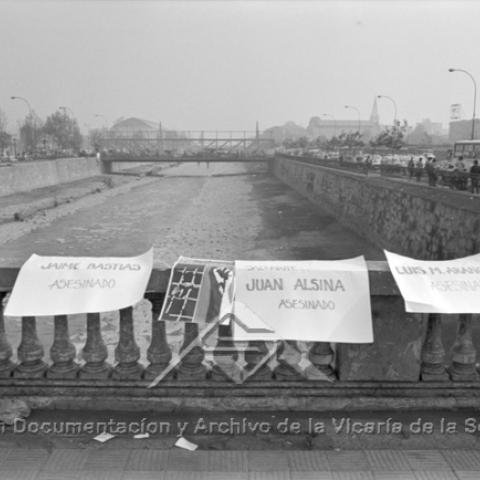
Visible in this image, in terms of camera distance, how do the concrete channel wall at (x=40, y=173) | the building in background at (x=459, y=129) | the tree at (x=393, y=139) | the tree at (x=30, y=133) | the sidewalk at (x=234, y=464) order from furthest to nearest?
the building in background at (x=459, y=129) < the tree at (x=30, y=133) < the tree at (x=393, y=139) < the concrete channel wall at (x=40, y=173) < the sidewalk at (x=234, y=464)

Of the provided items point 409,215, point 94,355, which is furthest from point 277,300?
point 409,215

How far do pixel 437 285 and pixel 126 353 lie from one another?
198 centimetres

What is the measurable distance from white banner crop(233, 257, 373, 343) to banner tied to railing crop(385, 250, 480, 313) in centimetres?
23

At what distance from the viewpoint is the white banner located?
332 centimetres

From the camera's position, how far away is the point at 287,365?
3.56 metres

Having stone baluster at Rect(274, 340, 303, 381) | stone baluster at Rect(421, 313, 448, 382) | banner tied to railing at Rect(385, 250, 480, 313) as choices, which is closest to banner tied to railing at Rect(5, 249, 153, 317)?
stone baluster at Rect(274, 340, 303, 381)

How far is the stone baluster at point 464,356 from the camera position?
3.51 m

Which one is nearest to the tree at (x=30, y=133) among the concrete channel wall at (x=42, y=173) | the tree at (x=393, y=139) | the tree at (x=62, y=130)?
the tree at (x=62, y=130)

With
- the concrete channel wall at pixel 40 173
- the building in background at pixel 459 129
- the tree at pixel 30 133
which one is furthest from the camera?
the building in background at pixel 459 129

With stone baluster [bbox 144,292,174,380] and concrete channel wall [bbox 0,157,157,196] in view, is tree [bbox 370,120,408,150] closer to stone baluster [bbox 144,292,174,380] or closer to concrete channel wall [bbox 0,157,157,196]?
concrete channel wall [bbox 0,157,157,196]

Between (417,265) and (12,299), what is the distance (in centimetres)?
250

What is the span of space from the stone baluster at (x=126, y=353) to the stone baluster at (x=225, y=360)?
1.67 ft

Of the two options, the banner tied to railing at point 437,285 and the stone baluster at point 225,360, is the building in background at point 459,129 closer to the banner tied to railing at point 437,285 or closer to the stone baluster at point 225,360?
the banner tied to railing at point 437,285

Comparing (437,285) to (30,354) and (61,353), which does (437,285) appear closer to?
(61,353)
